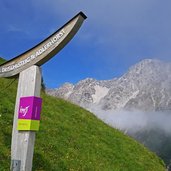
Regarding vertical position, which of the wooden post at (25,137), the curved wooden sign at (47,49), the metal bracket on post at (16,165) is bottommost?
the metal bracket on post at (16,165)

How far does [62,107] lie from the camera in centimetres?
3797

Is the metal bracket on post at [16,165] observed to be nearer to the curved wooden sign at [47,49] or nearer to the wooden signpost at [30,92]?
the wooden signpost at [30,92]

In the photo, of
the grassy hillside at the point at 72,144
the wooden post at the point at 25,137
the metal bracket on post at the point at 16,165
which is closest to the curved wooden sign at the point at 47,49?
the wooden post at the point at 25,137

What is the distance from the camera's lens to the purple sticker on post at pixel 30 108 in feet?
51.8

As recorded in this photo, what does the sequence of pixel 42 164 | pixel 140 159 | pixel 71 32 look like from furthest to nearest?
pixel 140 159
pixel 42 164
pixel 71 32

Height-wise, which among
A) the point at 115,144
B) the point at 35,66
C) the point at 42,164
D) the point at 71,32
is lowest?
the point at 42,164

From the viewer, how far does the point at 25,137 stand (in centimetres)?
1608

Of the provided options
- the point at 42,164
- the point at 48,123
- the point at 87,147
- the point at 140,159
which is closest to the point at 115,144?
the point at 140,159

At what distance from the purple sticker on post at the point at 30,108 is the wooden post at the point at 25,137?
28 cm

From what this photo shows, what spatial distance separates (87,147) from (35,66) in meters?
14.5

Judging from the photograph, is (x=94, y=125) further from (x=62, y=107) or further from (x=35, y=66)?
(x=35, y=66)

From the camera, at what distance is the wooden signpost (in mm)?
15843

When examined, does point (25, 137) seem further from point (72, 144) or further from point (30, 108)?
point (72, 144)

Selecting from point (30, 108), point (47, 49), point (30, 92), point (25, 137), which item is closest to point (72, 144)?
point (25, 137)
